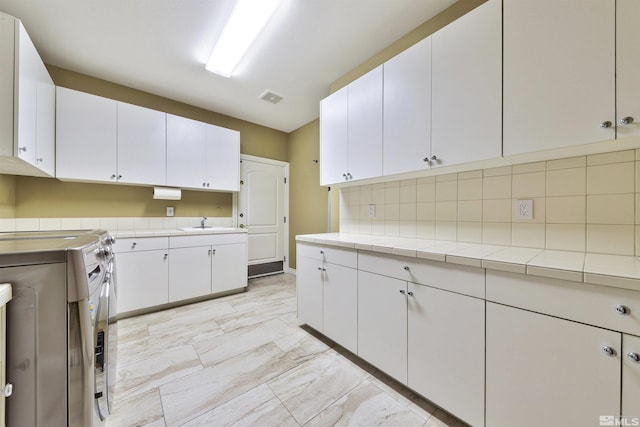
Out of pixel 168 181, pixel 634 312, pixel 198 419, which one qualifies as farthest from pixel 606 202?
pixel 168 181

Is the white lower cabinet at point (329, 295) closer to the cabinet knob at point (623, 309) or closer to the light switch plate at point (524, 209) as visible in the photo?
the light switch plate at point (524, 209)

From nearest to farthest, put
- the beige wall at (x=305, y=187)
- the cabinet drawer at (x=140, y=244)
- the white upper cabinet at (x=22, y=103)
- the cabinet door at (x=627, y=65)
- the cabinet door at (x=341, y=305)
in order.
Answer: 1. the cabinet door at (x=627, y=65)
2. the white upper cabinet at (x=22, y=103)
3. the cabinet door at (x=341, y=305)
4. the cabinet drawer at (x=140, y=244)
5. the beige wall at (x=305, y=187)

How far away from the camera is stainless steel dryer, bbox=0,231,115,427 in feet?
2.20

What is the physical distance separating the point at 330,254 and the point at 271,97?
2.29m

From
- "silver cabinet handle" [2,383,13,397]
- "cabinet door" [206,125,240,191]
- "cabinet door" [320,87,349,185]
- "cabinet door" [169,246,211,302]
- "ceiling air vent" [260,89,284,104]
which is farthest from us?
"cabinet door" [206,125,240,191]

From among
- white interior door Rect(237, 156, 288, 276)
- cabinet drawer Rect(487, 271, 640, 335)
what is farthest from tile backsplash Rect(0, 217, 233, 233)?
cabinet drawer Rect(487, 271, 640, 335)

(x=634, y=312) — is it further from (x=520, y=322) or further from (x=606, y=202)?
(x=606, y=202)

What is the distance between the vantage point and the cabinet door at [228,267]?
9.62ft

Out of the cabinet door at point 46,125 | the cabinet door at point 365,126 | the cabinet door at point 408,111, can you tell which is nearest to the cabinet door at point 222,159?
the cabinet door at point 46,125

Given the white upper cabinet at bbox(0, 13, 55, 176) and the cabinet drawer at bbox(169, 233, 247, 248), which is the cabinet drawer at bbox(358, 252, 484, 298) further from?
the white upper cabinet at bbox(0, 13, 55, 176)

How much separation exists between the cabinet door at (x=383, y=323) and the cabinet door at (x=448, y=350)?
5 cm
